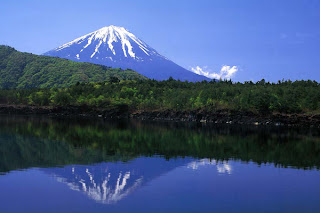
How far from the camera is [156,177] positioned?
28.6m

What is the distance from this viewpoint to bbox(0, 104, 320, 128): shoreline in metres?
99.7

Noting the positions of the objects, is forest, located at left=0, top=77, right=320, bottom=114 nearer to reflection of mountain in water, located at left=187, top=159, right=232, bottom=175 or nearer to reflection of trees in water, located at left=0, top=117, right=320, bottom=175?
reflection of trees in water, located at left=0, top=117, right=320, bottom=175

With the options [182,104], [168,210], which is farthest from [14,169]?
[182,104]

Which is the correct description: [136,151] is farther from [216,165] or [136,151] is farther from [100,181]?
[100,181]

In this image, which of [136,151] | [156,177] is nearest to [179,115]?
[136,151]

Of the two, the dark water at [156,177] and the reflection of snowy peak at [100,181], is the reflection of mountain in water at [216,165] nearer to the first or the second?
the dark water at [156,177]

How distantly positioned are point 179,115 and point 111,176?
95.8m

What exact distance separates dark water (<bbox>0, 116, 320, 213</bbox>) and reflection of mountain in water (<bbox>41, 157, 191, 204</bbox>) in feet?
0.20

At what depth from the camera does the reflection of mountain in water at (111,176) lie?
76.0 ft

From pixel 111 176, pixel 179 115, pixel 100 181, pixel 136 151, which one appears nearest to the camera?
pixel 100 181

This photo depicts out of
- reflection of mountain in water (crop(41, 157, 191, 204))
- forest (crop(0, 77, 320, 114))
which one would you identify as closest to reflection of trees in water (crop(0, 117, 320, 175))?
reflection of mountain in water (crop(41, 157, 191, 204))

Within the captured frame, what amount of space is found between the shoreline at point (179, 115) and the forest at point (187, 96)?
1.87 m

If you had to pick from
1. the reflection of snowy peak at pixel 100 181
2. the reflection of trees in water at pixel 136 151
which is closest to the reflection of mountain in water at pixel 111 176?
the reflection of snowy peak at pixel 100 181

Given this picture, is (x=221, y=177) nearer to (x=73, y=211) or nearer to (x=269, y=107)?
(x=73, y=211)
